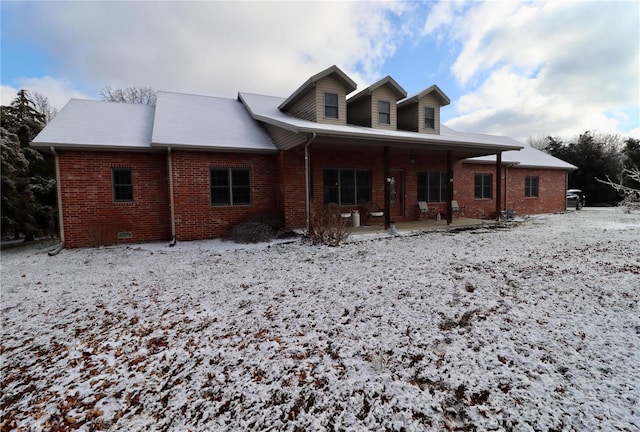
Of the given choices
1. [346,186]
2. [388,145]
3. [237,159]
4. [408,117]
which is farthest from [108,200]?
[408,117]

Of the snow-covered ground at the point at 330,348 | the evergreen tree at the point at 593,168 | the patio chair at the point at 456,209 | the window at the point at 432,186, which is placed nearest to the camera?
the snow-covered ground at the point at 330,348

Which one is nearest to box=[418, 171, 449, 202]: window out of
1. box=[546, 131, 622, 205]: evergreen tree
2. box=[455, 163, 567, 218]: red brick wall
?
box=[455, 163, 567, 218]: red brick wall

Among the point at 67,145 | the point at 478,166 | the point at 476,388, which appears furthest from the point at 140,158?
the point at 478,166

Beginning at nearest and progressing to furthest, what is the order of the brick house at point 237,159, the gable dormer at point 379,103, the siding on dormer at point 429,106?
the brick house at point 237,159 → the gable dormer at point 379,103 → the siding on dormer at point 429,106

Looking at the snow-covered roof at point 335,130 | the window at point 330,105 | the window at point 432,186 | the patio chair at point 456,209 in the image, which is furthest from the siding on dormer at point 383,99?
the patio chair at point 456,209

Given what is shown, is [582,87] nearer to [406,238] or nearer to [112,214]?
[406,238]

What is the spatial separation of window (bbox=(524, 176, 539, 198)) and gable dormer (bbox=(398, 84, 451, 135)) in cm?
762

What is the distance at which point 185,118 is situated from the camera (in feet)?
35.4

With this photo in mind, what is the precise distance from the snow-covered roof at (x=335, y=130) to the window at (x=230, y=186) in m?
2.11

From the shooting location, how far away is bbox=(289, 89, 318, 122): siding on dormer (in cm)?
1111

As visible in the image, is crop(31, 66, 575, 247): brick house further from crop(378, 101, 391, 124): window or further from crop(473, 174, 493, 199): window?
crop(473, 174, 493, 199): window

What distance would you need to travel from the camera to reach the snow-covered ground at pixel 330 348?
222 cm

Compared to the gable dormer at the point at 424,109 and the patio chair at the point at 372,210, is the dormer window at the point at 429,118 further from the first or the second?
the patio chair at the point at 372,210

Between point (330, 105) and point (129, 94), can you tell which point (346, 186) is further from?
point (129, 94)
